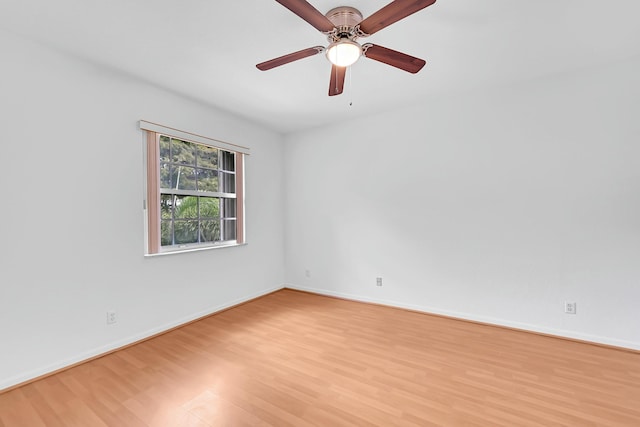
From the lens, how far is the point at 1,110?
75.0 inches

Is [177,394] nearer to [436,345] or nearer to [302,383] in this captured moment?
[302,383]

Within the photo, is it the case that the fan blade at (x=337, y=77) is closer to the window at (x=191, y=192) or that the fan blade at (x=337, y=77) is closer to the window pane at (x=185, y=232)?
the window at (x=191, y=192)

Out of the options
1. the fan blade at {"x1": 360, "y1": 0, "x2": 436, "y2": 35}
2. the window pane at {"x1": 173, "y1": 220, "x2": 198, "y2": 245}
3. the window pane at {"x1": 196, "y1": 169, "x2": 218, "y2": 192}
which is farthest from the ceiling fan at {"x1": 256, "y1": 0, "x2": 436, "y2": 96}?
the window pane at {"x1": 173, "y1": 220, "x2": 198, "y2": 245}

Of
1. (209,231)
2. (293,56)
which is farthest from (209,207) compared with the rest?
(293,56)

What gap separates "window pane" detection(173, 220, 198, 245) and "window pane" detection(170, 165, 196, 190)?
0.41 metres

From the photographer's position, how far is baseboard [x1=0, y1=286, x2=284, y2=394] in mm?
1923

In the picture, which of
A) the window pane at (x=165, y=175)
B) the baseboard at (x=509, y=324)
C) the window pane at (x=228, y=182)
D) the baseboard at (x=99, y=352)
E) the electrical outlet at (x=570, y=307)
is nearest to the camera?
the baseboard at (x=99, y=352)

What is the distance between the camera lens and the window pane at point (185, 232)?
10.0 feet

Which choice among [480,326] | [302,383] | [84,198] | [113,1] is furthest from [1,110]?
[480,326]

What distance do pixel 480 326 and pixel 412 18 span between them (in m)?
2.98

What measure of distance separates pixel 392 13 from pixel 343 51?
1.37ft

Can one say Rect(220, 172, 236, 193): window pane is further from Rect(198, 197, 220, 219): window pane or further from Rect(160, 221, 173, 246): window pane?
Rect(160, 221, 173, 246): window pane

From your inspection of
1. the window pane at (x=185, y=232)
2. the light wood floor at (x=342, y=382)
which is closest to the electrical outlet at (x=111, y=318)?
the light wood floor at (x=342, y=382)

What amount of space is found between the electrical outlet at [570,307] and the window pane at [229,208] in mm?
3848
